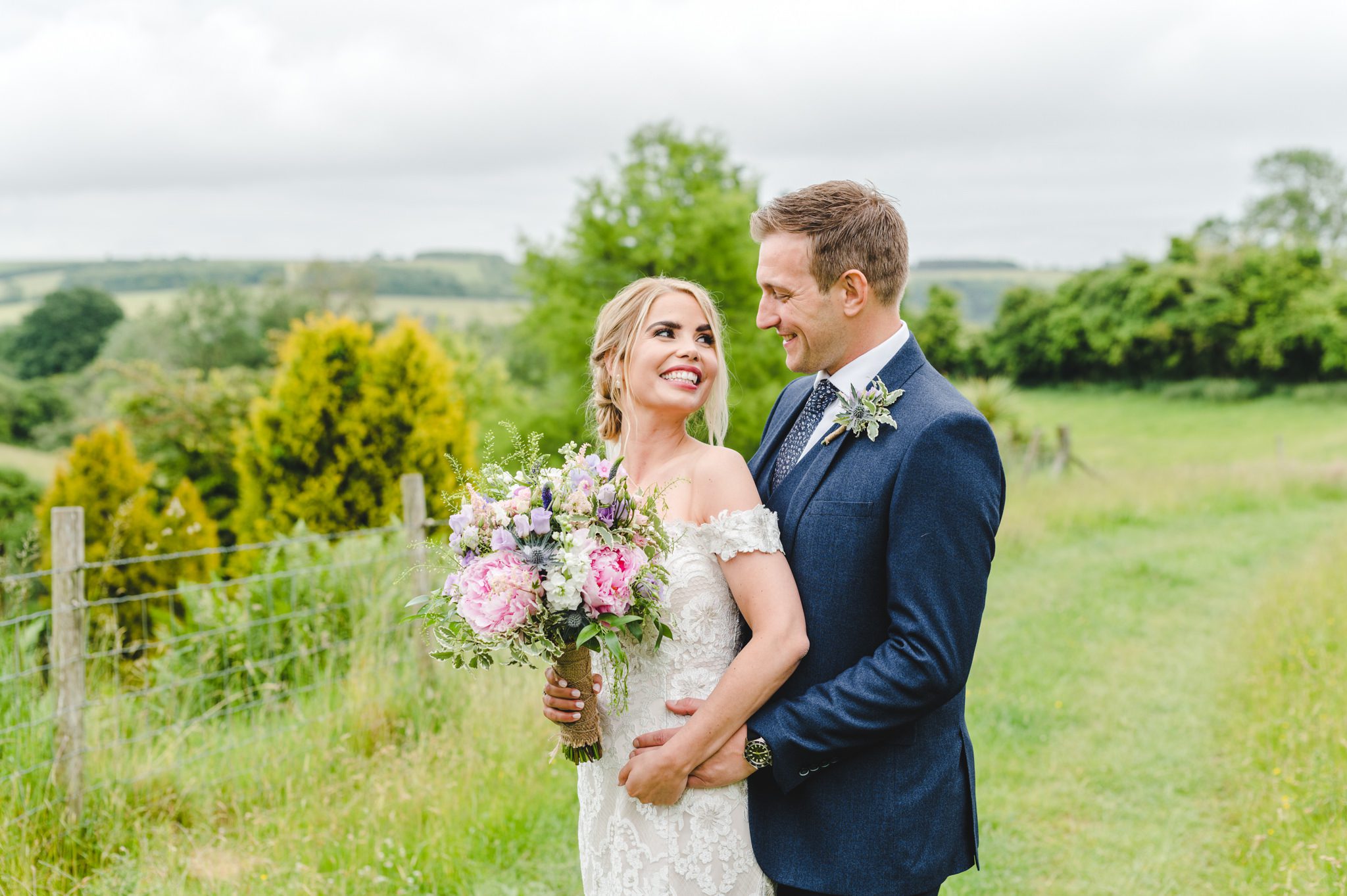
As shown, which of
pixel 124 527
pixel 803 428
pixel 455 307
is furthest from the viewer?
pixel 455 307

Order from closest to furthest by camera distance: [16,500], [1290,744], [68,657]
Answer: [68,657], [1290,744], [16,500]

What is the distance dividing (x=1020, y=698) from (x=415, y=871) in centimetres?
435

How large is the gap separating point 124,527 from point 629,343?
712 cm

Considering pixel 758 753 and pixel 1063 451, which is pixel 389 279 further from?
pixel 758 753

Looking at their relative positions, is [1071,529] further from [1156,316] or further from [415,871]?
[1156,316]

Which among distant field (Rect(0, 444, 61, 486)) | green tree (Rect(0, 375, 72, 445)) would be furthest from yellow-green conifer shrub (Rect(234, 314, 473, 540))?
green tree (Rect(0, 375, 72, 445))

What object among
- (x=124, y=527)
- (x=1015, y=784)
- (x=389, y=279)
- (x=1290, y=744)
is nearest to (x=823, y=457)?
(x=1015, y=784)

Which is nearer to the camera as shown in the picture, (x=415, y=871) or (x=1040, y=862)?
(x=415, y=871)

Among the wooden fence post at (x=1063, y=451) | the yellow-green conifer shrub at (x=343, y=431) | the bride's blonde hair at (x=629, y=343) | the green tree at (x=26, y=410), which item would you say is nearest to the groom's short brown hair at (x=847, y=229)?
the bride's blonde hair at (x=629, y=343)

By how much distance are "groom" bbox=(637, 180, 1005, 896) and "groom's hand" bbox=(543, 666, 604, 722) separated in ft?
0.77

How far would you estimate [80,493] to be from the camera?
28.2ft

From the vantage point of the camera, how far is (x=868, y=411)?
7.35ft

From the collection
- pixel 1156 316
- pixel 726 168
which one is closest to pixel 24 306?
pixel 726 168

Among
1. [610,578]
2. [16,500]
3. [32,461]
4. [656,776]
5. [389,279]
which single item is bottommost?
[32,461]
